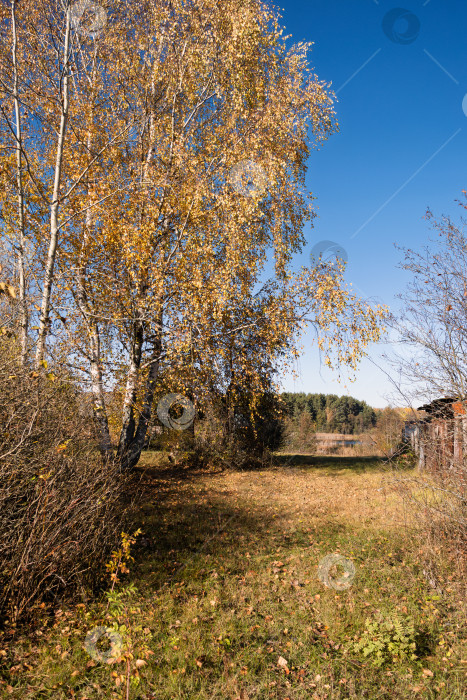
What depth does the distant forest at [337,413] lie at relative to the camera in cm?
7744

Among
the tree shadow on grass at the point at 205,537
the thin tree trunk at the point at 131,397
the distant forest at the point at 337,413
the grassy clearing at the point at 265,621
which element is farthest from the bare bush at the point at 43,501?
the distant forest at the point at 337,413

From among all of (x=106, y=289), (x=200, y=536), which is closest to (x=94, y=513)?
(x=200, y=536)


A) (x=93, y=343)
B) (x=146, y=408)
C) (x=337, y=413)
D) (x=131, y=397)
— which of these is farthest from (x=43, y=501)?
(x=337, y=413)

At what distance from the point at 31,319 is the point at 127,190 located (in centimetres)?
426

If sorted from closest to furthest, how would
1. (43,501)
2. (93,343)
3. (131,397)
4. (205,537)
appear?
(43,501) → (205,537) → (93,343) → (131,397)

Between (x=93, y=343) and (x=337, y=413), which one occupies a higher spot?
(x=93, y=343)

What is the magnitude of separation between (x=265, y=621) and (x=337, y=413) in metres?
76.7

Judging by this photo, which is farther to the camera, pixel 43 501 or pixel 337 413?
pixel 337 413

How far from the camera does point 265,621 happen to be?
4.62m

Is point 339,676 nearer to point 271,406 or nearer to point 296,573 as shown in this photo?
point 296,573

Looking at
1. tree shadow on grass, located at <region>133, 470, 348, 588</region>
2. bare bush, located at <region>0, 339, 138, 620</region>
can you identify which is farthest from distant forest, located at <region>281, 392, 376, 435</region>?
bare bush, located at <region>0, 339, 138, 620</region>

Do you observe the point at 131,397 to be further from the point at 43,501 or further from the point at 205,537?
the point at 43,501

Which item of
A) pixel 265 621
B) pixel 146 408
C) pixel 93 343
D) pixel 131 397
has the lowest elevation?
pixel 265 621

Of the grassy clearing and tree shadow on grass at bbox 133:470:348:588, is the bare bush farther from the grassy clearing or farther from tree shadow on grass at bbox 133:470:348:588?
tree shadow on grass at bbox 133:470:348:588
